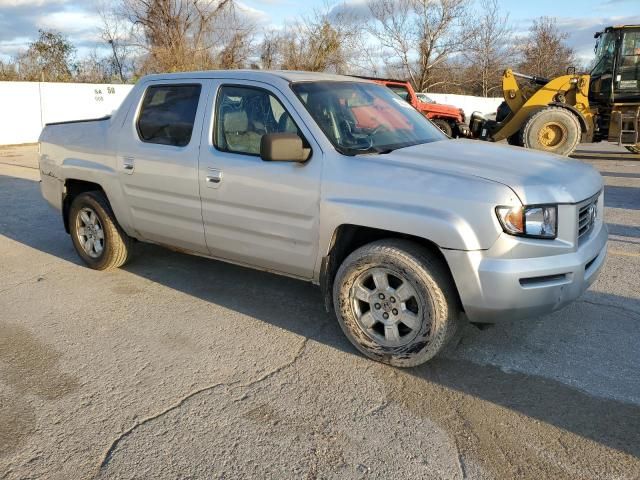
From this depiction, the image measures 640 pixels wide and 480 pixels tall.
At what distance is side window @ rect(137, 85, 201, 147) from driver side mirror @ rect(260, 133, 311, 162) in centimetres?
107

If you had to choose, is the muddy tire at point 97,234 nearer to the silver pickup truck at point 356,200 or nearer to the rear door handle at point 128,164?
the silver pickup truck at point 356,200

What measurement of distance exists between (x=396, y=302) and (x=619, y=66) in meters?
13.1

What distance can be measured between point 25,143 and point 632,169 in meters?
17.7

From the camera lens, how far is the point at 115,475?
263 cm

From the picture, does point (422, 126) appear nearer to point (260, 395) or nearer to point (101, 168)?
point (260, 395)

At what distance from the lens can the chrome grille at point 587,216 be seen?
3475 mm

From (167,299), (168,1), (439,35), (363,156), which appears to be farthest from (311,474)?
(439,35)

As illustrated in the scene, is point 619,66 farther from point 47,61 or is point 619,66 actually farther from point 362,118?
point 47,61

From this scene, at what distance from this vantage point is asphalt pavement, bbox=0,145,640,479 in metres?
2.72

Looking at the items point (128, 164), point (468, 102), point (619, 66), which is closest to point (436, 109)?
point (619, 66)

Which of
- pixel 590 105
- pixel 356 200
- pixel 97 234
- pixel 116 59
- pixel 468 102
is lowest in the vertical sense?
pixel 97 234

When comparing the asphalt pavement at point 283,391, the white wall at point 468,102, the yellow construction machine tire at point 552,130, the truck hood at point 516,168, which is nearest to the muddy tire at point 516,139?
the yellow construction machine tire at point 552,130

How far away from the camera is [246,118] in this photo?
4.29m

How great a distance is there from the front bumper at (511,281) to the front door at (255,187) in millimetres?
1084
